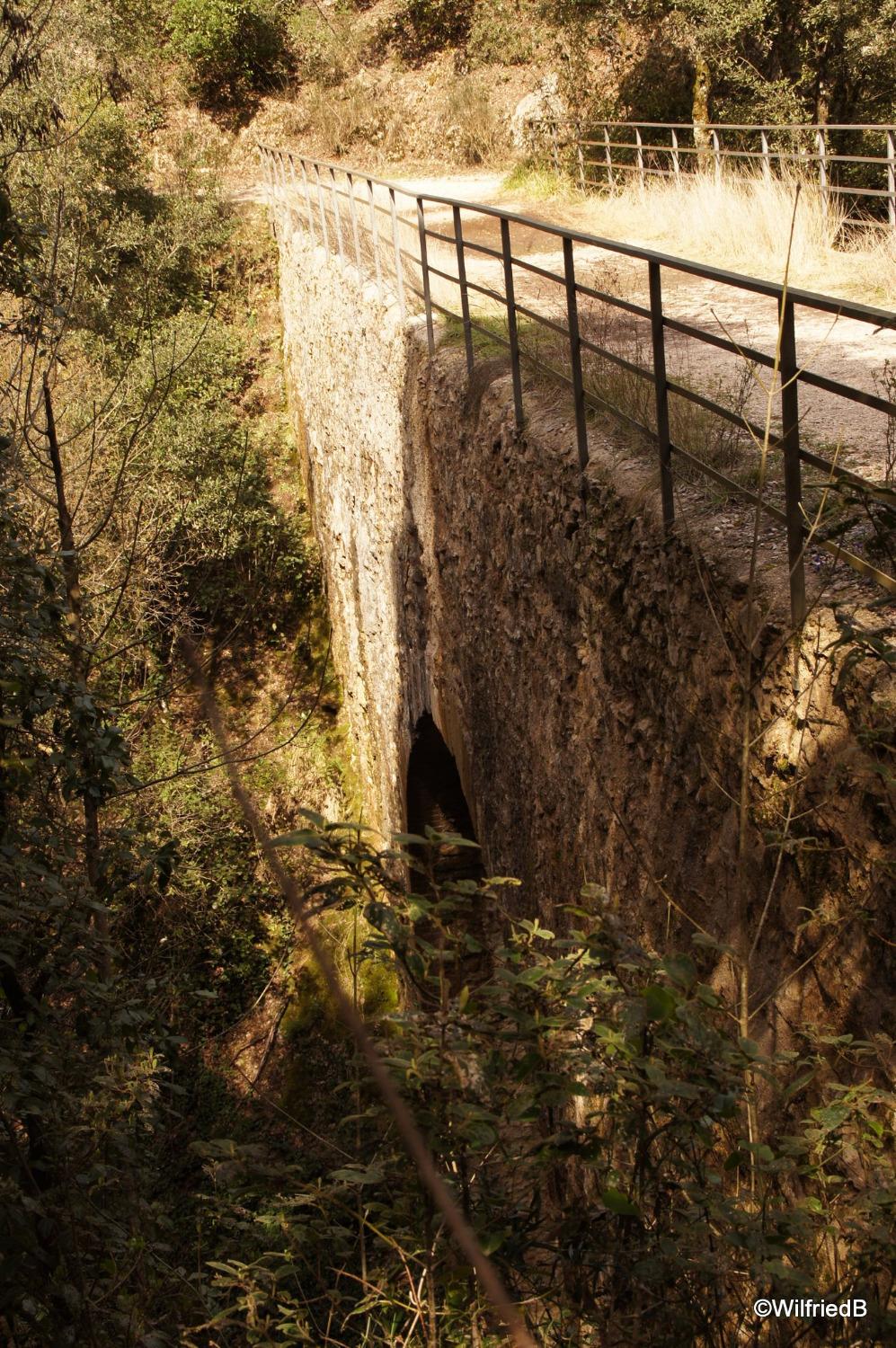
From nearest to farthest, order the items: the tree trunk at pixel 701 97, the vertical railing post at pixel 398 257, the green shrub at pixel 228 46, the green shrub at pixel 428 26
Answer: the vertical railing post at pixel 398 257, the tree trunk at pixel 701 97, the green shrub at pixel 228 46, the green shrub at pixel 428 26

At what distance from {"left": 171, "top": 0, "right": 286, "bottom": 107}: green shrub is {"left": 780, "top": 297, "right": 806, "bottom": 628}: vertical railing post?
2891 centimetres

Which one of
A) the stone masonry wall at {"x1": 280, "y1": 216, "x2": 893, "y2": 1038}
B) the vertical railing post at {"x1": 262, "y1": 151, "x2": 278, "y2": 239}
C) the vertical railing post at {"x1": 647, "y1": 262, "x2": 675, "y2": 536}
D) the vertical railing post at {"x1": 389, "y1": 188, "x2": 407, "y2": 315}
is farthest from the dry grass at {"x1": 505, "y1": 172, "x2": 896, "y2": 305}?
the vertical railing post at {"x1": 262, "y1": 151, "x2": 278, "y2": 239}

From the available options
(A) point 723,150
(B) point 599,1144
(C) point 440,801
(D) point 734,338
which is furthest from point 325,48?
(B) point 599,1144

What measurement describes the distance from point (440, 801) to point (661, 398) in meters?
6.68

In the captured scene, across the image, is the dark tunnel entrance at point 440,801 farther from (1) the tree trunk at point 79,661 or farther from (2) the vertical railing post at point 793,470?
(2) the vertical railing post at point 793,470

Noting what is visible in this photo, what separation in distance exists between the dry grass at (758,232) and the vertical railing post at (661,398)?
4.70 m

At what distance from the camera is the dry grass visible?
8.30 meters

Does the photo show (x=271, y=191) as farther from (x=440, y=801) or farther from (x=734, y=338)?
(x=734, y=338)

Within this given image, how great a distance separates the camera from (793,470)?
2.73m

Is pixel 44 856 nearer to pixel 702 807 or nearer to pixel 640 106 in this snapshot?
pixel 702 807

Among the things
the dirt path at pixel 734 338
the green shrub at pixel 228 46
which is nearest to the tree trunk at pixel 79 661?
the dirt path at pixel 734 338

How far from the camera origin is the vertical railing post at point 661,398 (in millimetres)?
3326

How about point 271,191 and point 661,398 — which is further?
point 271,191

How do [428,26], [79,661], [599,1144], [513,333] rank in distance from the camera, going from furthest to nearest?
[428,26] → [513,333] → [79,661] → [599,1144]
